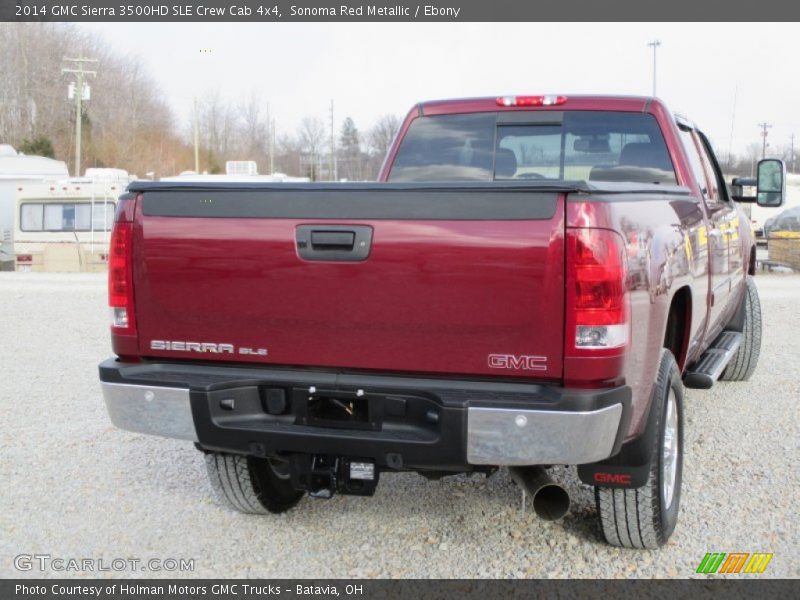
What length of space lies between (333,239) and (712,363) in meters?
2.89

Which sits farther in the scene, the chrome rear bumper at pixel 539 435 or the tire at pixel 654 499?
the tire at pixel 654 499

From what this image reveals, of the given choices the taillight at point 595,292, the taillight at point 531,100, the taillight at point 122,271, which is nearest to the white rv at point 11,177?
the taillight at point 531,100

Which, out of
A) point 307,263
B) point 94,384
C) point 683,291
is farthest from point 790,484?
point 94,384

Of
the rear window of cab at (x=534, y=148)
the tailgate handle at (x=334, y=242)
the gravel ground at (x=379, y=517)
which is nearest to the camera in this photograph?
the tailgate handle at (x=334, y=242)

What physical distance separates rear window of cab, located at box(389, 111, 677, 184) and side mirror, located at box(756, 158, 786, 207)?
1762 mm

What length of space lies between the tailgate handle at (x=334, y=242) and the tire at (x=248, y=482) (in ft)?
4.32

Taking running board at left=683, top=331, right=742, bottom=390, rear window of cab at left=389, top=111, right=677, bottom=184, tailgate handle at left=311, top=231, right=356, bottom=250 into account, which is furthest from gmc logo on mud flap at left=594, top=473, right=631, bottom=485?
rear window of cab at left=389, top=111, right=677, bottom=184

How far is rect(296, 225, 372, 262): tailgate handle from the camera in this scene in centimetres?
340

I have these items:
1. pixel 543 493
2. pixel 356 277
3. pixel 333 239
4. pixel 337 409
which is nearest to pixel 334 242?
pixel 333 239

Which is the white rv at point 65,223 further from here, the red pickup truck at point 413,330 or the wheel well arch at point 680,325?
the wheel well arch at point 680,325

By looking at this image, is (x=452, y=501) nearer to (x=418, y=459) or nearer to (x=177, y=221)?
(x=418, y=459)

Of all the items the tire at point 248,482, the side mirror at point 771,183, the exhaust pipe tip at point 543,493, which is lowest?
the tire at point 248,482

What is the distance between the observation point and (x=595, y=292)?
315 centimetres

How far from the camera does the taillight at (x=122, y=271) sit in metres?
3.69
